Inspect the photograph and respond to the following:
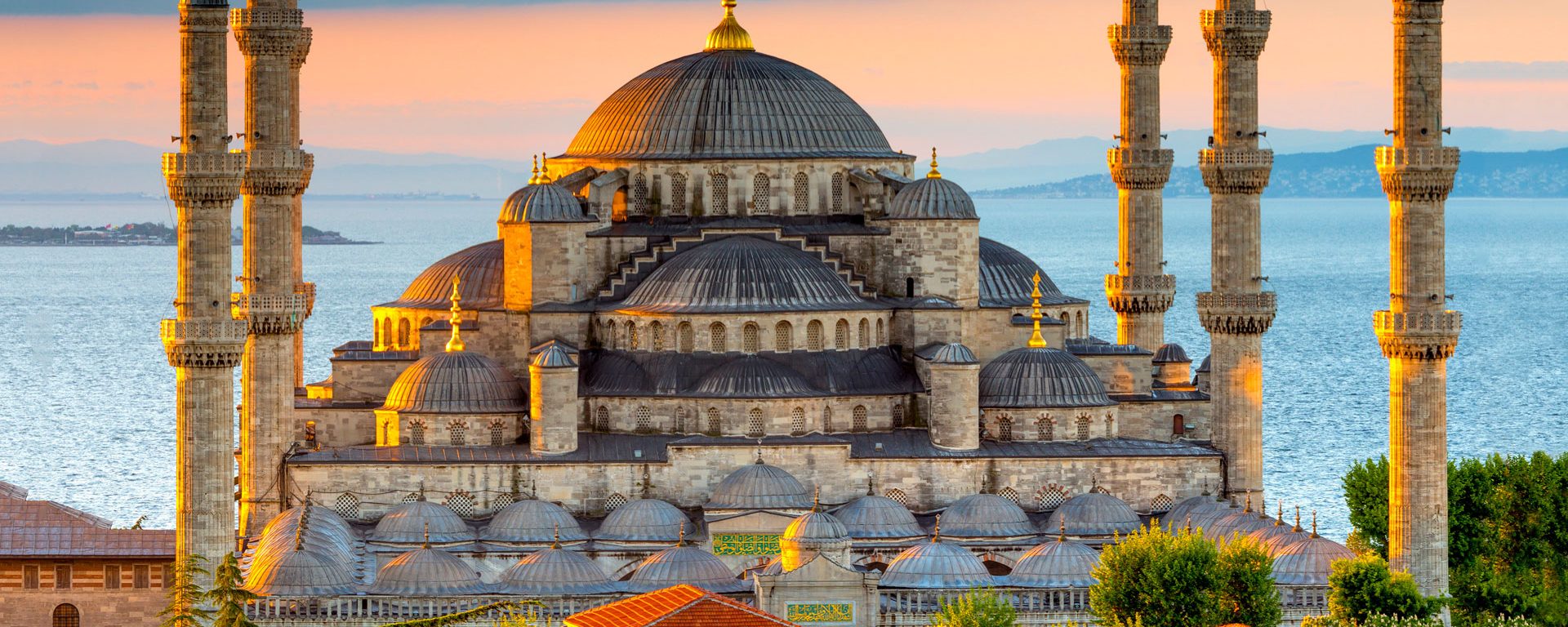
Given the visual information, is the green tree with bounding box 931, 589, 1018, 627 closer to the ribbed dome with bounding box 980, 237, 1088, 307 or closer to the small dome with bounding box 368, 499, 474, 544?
the small dome with bounding box 368, 499, 474, 544

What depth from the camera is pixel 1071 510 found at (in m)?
58.3

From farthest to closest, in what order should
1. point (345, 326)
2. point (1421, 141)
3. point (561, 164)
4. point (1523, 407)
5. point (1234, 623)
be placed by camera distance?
point (345, 326) < point (1523, 407) < point (561, 164) < point (1421, 141) < point (1234, 623)

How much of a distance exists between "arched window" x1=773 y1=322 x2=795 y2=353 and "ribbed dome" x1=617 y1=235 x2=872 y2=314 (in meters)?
0.44

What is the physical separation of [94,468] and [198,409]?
5049 centimetres

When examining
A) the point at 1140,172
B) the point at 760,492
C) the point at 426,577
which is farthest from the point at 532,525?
the point at 1140,172

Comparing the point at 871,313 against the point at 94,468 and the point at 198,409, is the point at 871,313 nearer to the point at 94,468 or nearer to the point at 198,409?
the point at 198,409

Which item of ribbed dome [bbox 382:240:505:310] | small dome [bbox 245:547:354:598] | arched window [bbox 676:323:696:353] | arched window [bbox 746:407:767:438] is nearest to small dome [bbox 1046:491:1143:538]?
arched window [bbox 746:407:767:438]

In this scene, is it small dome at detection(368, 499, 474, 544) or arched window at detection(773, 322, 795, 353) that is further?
arched window at detection(773, 322, 795, 353)

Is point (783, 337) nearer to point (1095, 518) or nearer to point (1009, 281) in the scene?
point (1009, 281)

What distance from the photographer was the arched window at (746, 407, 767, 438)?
199ft

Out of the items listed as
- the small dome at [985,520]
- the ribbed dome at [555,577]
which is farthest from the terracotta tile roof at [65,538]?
the small dome at [985,520]

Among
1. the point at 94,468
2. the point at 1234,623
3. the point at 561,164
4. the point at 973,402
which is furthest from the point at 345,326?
the point at 1234,623

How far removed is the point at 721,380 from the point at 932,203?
22.6 feet

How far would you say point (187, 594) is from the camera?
160 ft
